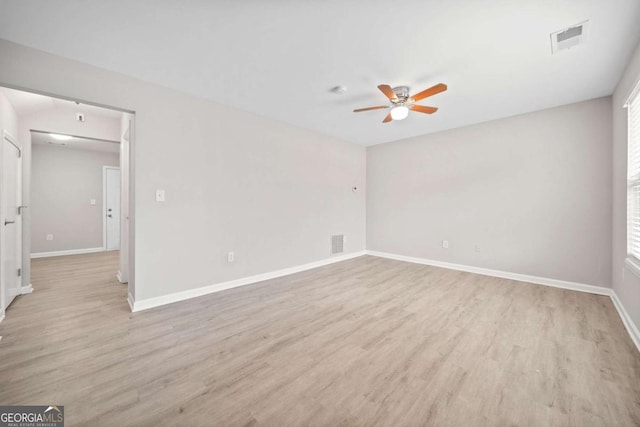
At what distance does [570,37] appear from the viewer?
195 centimetres

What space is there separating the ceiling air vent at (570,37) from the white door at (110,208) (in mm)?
8399

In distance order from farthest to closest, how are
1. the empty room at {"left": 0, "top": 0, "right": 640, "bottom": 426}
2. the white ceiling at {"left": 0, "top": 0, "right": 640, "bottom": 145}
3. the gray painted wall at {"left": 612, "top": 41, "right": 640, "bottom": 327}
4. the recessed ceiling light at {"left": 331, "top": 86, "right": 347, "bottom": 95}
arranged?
1. the recessed ceiling light at {"left": 331, "top": 86, "right": 347, "bottom": 95}
2. the gray painted wall at {"left": 612, "top": 41, "right": 640, "bottom": 327}
3. the white ceiling at {"left": 0, "top": 0, "right": 640, "bottom": 145}
4. the empty room at {"left": 0, "top": 0, "right": 640, "bottom": 426}

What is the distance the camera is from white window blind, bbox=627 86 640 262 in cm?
224

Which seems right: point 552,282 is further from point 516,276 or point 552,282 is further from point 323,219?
point 323,219

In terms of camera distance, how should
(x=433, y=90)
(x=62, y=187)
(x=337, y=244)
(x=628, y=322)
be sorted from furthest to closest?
1. (x=62, y=187)
2. (x=337, y=244)
3. (x=433, y=90)
4. (x=628, y=322)

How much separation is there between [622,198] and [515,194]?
1.13 metres

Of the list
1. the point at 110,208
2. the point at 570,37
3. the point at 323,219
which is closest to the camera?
the point at 570,37

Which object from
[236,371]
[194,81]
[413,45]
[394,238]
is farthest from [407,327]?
[194,81]

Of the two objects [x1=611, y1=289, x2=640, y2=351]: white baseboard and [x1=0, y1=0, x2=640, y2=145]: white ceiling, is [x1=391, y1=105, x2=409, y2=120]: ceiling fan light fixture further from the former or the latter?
[x1=611, y1=289, x2=640, y2=351]: white baseboard

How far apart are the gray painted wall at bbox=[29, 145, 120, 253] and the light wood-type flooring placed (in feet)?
11.0

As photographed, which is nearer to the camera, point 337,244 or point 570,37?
point 570,37

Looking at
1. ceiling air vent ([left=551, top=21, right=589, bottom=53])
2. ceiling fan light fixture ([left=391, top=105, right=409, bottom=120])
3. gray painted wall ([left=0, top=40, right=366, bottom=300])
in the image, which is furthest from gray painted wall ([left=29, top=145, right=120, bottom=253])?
ceiling air vent ([left=551, top=21, right=589, bottom=53])

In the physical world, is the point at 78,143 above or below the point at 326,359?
above

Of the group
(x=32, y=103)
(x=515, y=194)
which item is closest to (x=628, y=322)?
(x=515, y=194)
